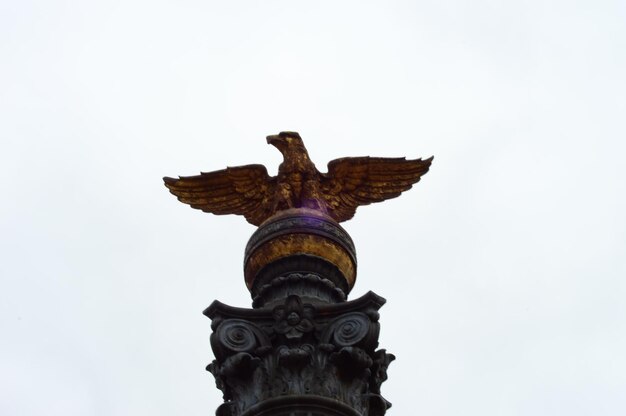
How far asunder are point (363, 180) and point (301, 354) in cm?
523

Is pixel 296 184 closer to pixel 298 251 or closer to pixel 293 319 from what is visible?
pixel 298 251

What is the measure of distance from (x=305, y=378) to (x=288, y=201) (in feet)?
12.9

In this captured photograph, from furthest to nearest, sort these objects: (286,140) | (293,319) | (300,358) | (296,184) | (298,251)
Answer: (286,140) → (296,184) → (298,251) → (293,319) → (300,358)

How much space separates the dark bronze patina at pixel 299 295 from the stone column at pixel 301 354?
0.4 inches

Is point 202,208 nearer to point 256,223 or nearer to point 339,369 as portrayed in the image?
point 256,223

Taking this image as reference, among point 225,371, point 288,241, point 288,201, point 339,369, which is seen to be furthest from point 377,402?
point 288,201

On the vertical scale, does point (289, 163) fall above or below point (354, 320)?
above

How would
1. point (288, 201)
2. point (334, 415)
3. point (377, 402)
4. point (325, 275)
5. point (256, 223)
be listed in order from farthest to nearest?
point (256, 223), point (288, 201), point (325, 275), point (377, 402), point (334, 415)

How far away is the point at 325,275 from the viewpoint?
41.0 ft

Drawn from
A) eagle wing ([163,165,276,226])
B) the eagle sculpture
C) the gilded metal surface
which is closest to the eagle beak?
the eagle sculpture

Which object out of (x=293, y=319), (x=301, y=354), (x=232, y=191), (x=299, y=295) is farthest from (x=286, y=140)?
(x=301, y=354)

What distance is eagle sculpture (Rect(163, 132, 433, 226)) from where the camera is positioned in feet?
47.6

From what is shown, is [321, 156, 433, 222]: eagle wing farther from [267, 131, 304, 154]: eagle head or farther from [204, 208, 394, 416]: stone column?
[204, 208, 394, 416]: stone column

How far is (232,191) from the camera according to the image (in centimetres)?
1537
